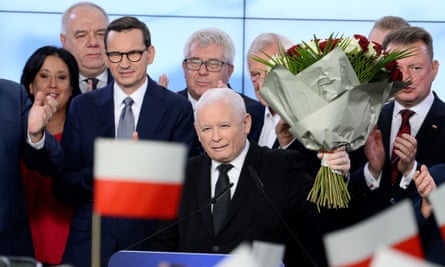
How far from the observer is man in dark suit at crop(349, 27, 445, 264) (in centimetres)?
504

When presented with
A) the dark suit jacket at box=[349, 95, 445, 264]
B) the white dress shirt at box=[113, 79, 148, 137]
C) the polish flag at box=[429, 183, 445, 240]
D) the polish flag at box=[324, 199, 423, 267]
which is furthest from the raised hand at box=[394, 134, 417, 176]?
the polish flag at box=[324, 199, 423, 267]

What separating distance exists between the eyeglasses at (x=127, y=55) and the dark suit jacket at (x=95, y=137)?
0.15 m

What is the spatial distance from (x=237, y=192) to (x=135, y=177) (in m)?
2.04

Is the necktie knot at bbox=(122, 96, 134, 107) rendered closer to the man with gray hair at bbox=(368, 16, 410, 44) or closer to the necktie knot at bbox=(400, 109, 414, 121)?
the necktie knot at bbox=(400, 109, 414, 121)

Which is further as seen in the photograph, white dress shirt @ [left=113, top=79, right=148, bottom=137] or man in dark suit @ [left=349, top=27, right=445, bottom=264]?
white dress shirt @ [left=113, top=79, right=148, bottom=137]

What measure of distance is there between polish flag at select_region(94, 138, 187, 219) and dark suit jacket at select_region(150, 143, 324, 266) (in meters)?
1.86

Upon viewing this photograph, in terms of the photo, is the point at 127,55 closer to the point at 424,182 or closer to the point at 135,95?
the point at 135,95

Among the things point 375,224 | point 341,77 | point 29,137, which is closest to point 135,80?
point 29,137

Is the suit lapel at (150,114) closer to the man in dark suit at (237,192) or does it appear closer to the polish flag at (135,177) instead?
the man in dark suit at (237,192)

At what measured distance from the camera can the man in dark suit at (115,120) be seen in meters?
5.11

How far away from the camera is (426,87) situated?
16.9ft

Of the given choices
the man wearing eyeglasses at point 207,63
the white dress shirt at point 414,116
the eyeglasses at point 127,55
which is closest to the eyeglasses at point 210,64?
the man wearing eyeglasses at point 207,63

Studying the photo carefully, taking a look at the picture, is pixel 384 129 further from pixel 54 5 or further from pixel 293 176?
pixel 54 5

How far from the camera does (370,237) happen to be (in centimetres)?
262
